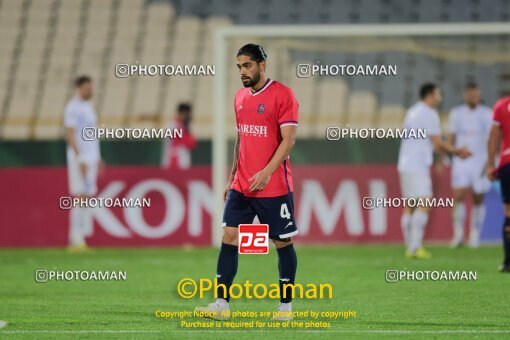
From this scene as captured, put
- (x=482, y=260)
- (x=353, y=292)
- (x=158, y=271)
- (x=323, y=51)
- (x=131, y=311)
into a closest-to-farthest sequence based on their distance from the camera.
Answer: (x=131, y=311)
(x=353, y=292)
(x=158, y=271)
(x=482, y=260)
(x=323, y=51)

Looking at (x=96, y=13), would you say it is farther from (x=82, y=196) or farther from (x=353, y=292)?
(x=353, y=292)

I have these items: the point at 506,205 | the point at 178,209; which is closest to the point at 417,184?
the point at 506,205

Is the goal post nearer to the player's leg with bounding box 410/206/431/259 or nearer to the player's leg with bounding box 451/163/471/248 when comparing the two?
the player's leg with bounding box 451/163/471/248

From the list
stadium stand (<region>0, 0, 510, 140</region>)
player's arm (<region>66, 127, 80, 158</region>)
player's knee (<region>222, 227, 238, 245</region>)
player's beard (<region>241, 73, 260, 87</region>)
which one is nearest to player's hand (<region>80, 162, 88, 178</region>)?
player's arm (<region>66, 127, 80, 158</region>)

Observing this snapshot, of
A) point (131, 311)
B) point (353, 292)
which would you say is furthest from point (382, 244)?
point (131, 311)

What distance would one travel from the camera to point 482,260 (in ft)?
43.3

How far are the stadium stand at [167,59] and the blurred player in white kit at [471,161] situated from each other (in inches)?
17.2

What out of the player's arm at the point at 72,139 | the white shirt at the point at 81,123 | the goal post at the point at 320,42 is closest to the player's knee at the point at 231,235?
the goal post at the point at 320,42

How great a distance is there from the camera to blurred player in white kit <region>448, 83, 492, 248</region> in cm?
1556

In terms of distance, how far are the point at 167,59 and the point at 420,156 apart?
8426 millimetres

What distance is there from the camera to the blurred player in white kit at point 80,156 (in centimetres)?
1506

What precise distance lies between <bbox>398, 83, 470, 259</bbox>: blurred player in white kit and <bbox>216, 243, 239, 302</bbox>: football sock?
6121 millimetres

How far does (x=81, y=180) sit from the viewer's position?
15391mm

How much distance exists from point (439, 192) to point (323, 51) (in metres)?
2.48
